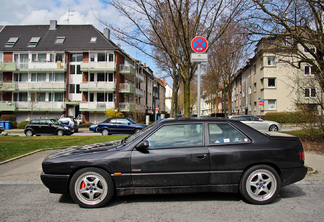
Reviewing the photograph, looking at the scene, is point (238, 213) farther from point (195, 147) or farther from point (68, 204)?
point (68, 204)

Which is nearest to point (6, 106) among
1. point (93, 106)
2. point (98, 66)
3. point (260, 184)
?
point (93, 106)

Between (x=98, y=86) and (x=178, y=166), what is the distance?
35.8 meters

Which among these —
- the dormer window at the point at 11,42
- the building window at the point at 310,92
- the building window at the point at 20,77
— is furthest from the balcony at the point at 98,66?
the building window at the point at 310,92

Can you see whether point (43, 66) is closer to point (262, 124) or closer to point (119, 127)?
point (119, 127)

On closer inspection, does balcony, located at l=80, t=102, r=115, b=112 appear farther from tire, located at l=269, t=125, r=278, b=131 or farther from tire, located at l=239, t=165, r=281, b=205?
tire, located at l=239, t=165, r=281, b=205

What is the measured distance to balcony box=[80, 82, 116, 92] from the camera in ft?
126

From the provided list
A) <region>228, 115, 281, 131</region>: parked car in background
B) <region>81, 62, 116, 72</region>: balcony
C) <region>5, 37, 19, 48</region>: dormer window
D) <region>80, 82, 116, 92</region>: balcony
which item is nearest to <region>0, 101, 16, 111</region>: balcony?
<region>5, 37, 19, 48</region>: dormer window

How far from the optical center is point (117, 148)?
4.52 m

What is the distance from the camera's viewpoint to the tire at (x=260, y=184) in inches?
174

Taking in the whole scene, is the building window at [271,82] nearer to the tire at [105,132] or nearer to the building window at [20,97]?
the tire at [105,132]

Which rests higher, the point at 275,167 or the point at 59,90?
the point at 59,90

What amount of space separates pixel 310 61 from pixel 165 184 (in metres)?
10.6

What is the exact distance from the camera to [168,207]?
4312 millimetres

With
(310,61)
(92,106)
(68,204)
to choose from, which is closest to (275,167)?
(68,204)
